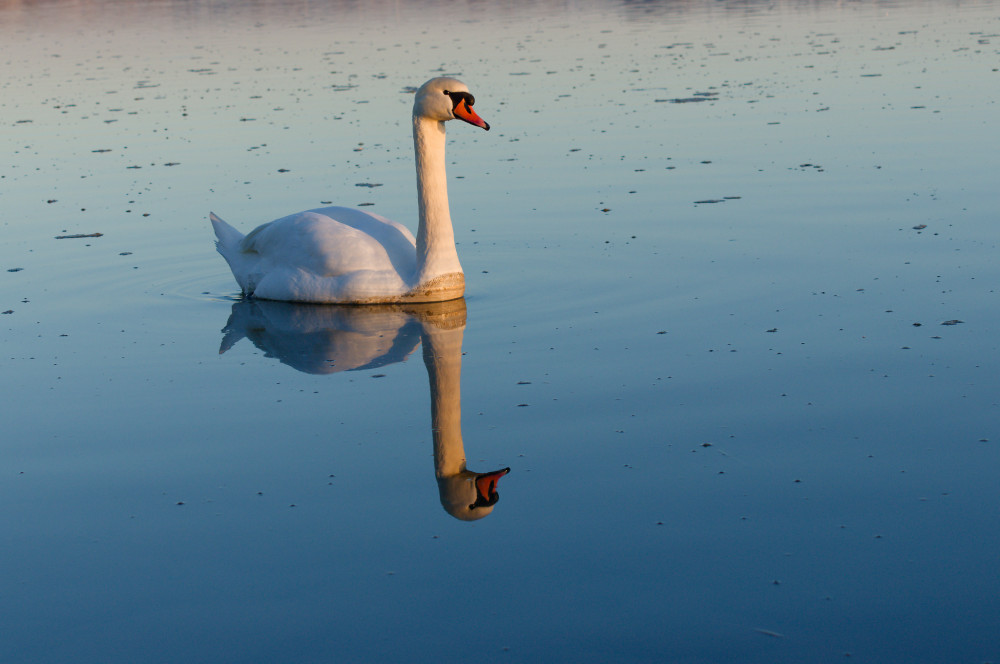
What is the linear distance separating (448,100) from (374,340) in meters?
2.18

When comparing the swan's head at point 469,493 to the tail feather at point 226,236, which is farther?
the tail feather at point 226,236

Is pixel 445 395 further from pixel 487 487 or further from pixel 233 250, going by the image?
pixel 233 250

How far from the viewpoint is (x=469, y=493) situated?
19.6 feet

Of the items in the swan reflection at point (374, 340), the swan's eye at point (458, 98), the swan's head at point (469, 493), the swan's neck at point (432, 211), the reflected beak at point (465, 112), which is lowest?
the swan reflection at point (374, 340)

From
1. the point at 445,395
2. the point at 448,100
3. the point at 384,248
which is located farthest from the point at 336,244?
the point at 445,395

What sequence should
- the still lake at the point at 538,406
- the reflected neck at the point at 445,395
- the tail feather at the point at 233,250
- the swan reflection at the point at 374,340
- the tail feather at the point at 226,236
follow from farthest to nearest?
the tail feather at the point at 226,236, the tail feather at the point at 233,250, the swan reflection at the point at 374,340, the reflected neck at the point at 445,395, the still lake at the point at 538,406

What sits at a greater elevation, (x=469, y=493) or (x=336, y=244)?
(x=336, y=244)

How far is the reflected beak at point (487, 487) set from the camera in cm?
588

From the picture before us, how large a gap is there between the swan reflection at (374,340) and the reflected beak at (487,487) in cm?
2

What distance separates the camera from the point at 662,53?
27.5 metres

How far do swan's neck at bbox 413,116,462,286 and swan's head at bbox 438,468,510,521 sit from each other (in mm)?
3823

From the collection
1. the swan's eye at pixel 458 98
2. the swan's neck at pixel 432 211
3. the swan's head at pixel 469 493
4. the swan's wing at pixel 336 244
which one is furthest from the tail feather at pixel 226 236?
the swan's head at pixel 469 493

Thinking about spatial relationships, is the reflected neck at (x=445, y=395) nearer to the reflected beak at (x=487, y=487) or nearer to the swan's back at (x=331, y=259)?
the reflected beak at (x=487, y=487)

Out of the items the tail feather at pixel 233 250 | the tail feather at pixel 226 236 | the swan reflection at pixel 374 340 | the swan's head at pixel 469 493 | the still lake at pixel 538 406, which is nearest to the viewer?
the still lake at pixel 538 406
